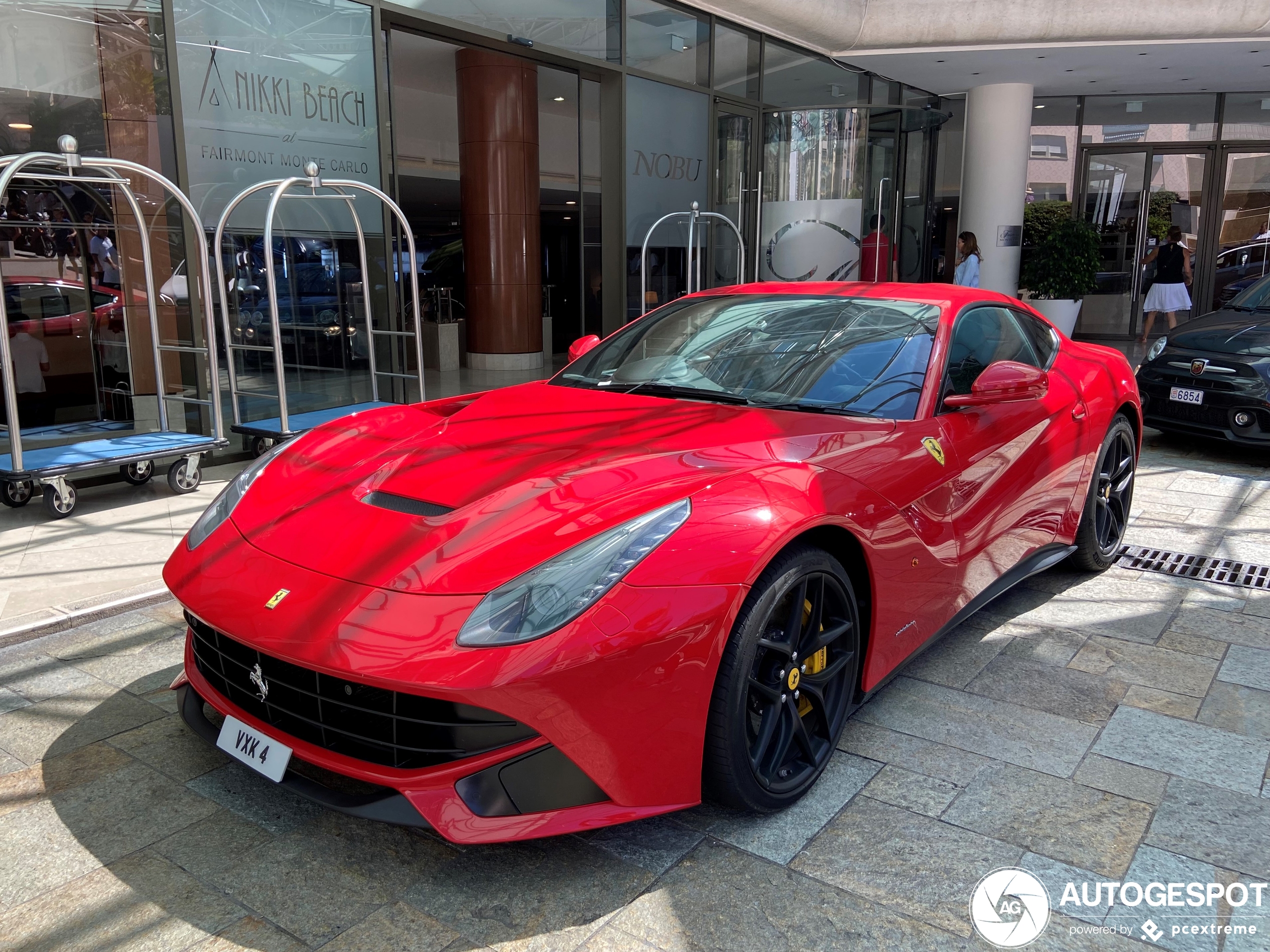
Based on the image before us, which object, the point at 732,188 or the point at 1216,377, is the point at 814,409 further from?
the point at 732,188

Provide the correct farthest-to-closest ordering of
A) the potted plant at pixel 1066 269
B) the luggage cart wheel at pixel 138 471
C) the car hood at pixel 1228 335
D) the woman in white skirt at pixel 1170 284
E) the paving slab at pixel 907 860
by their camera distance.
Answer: the woman in white skirt at pixel 1170 284
the potted plant at pixel 1066 269
the car hood at pixel 1228 335
the luggage cart wheel at pixel 138 471
the paving slab at pixel 907 860

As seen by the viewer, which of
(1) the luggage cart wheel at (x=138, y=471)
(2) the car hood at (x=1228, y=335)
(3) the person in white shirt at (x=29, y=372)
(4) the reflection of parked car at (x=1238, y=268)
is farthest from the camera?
(4) the reflection of parked car at (x=1238, y=268)

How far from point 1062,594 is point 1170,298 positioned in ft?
43.4

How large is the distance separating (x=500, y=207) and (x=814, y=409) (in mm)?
10881

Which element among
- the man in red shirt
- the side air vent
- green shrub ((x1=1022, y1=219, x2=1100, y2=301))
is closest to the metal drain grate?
the side air vent

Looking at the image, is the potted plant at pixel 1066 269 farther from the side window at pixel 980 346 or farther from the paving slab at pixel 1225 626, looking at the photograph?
the side window at pixel 980 346

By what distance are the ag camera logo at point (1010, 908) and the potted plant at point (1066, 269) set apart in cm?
1297

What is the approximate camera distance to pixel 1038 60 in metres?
13.0

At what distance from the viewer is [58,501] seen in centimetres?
540

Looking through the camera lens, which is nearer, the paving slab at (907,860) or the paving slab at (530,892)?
the paving slab at (530,892)

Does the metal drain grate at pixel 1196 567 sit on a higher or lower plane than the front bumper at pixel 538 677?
lower

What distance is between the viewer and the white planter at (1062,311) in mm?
13891

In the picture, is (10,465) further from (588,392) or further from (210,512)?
(588,392)

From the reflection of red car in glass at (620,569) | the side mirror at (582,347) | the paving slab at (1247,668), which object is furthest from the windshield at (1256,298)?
the side mirror at (582,347)
